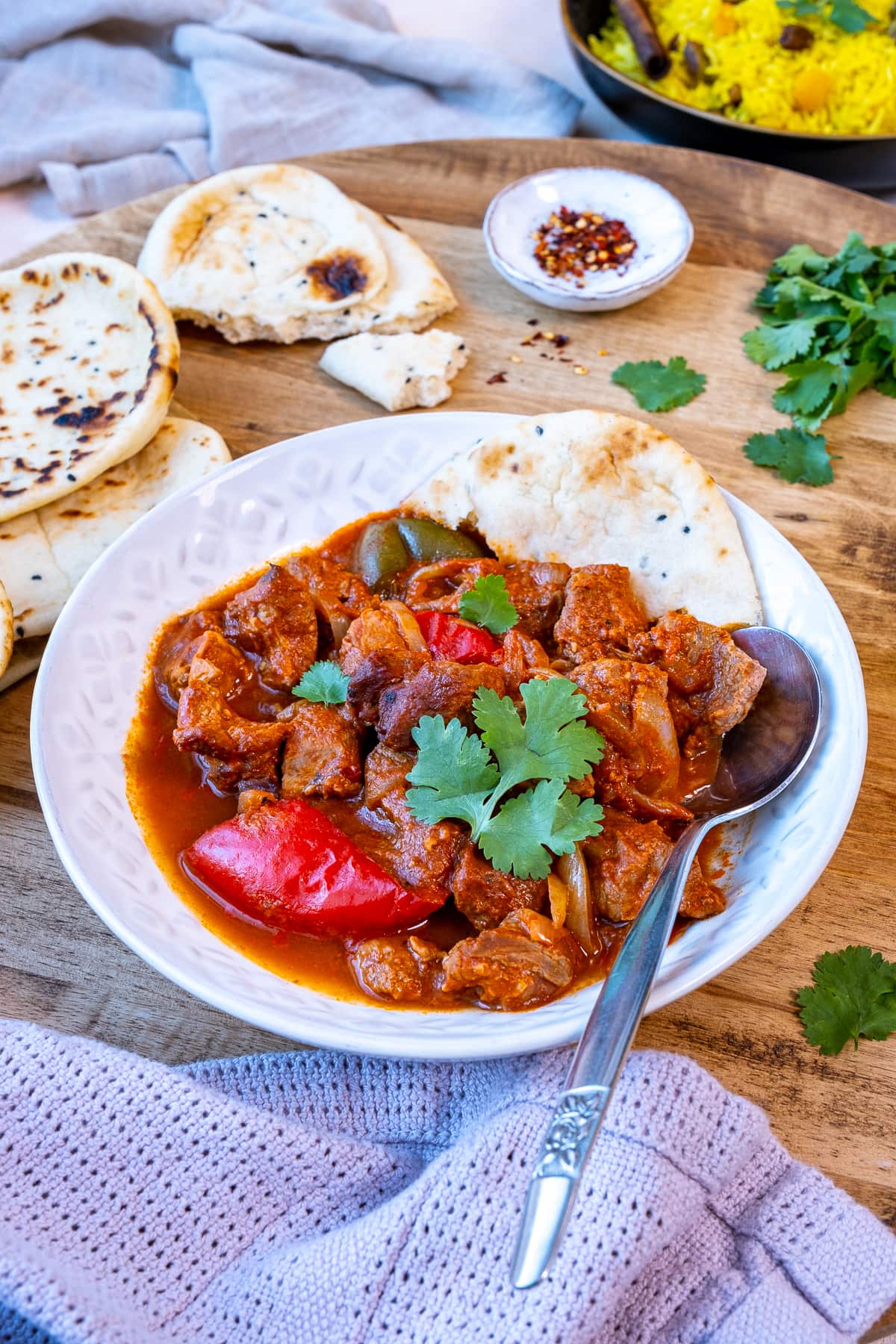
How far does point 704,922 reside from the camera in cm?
295

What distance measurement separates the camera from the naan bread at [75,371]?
13.7 ft

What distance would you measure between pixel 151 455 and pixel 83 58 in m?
3.93

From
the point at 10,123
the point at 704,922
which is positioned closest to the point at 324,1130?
the point at 704,922

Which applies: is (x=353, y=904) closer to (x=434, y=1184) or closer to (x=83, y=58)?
(x=434, y=1184)

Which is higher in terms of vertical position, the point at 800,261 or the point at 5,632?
the point at 800,261

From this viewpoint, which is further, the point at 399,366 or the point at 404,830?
the point at 399,366

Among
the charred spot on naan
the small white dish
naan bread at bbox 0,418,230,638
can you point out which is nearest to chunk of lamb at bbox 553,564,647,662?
naan bread at bbox 0,418,230,638

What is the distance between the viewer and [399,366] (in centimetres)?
473

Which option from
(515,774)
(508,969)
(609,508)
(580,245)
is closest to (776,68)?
(580,245)

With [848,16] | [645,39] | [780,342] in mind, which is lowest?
[780,342]

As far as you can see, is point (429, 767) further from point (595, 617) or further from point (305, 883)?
point (595, 617)

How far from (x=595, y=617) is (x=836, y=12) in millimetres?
4839

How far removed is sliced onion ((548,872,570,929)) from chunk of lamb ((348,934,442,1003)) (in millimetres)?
324

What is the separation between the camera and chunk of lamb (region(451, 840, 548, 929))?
9.70ft
